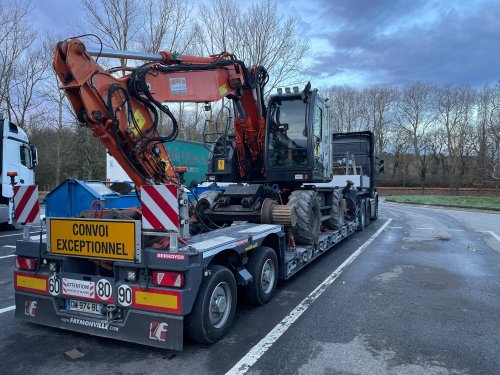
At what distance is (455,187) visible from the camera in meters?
44.6

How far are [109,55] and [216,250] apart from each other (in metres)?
3.00

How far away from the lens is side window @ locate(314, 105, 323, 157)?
27.9 ft

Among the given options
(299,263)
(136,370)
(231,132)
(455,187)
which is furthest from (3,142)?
(455,187)

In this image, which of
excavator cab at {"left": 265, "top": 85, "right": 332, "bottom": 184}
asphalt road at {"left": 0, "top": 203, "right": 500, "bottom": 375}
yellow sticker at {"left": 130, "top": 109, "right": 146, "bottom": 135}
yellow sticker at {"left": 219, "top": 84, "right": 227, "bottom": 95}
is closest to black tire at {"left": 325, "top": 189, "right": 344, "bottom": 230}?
excavator cab at {"left": 265, "top": 85, "right": 332, "bottom": 184}

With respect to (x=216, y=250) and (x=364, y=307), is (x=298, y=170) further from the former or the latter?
(x=216, y=250)

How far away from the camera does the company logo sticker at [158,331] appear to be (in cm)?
395

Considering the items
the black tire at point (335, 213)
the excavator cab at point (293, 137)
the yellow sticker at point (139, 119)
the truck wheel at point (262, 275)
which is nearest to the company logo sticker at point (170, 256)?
the truck wheel at point (262, 275)

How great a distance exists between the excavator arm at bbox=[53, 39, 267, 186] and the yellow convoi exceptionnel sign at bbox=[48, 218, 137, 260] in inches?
56.1

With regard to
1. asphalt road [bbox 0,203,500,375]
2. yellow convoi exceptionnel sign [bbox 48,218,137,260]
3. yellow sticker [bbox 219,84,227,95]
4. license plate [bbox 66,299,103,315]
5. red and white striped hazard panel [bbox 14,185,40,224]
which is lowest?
asphalt road [bbox 0,203,500,375]

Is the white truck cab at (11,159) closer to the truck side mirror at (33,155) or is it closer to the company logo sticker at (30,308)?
the truck side mirror at (33,155)

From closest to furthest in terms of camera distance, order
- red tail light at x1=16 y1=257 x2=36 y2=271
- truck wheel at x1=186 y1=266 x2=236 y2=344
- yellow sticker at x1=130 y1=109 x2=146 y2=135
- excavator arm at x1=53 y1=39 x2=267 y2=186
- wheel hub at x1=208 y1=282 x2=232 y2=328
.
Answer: truck wheel at x1=186 y1=266 x2=236 y2=344 → wheel hub at x1=208 y1=282 x2=232 y2=328 → red tail light at x1=16 y1=257 x2=36 y2=271 → excavator arm at x1=53 y1=39 x2=267 y2=186 → yellow sticker at x1=130 y1=109 x2=146 y2=135

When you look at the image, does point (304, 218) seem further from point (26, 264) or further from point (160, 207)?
point (26, 264)

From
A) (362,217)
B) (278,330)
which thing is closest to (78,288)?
(278,330)

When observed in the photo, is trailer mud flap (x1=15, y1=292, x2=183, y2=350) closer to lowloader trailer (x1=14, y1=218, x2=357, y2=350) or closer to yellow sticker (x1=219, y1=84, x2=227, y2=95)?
lowloader trailer (x1=14, y1=218, x2=357, y2=350)
